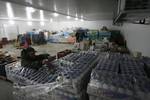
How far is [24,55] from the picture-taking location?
249 centimetres

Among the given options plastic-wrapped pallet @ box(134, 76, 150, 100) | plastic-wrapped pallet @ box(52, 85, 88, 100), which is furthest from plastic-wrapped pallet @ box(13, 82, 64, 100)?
plastic-wrapped pallet @ box(134, 76, 150, 100)

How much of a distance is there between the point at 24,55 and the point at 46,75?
97cm

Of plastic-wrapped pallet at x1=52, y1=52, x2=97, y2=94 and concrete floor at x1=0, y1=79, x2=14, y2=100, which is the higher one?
plastic-wrapped pallet at x1=52, y1=52, x2=97, y2=94

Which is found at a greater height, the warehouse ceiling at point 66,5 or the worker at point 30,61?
the warehouse ceiling at point 66,5

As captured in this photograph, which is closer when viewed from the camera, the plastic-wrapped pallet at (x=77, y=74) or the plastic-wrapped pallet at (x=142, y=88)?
the plastic-wrapped pallet at (x=142, y=88)

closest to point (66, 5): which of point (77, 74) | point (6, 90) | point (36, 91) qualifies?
point (77, 74)

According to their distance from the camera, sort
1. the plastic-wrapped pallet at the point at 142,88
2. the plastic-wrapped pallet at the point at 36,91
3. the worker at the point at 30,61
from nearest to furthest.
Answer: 1. the plastic-wrapped pallet at the point at 142,88
2. the plastic-wrapped pallet at the point at 36,91
3. the worker at the point at 30,61

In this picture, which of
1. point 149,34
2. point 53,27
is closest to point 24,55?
point 149,34

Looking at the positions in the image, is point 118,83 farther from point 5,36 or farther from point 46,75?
point 5,36

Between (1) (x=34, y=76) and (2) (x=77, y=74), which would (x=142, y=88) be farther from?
(1) (x=34, y=76)

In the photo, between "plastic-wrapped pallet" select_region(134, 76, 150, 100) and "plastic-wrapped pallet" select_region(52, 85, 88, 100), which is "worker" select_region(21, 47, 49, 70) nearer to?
"plastic-wrapped pallet" select_region(52, 85, 88, 100)

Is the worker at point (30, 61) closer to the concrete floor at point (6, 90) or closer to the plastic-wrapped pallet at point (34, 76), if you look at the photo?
the plastic-wrapped pallet at point (34, 76)

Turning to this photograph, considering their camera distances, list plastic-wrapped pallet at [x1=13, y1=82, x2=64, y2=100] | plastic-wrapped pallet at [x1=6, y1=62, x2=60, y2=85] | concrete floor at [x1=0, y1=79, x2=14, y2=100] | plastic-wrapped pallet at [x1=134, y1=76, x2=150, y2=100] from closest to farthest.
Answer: plastic-wrapped pallet at [x1=134, y1=76, x2=150, y2=100] → plastic-wrapped pallet at [x1=13, y1=82, x2=64, y2=100] → plastic-wrapped pallet at [x1=6, y1=62, x2=60, y2=85] → concrete floor at [x1=0, y1=79, x2=14, y2=100]

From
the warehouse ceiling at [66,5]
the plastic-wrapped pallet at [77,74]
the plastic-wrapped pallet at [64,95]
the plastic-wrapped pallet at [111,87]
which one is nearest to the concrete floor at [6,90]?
the plastic-wrapped pallet at [77,74]
